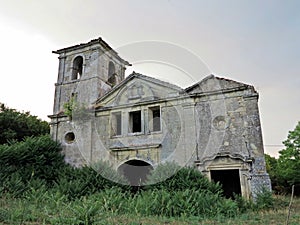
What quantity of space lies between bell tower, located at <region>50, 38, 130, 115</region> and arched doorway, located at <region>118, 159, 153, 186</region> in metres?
4.22

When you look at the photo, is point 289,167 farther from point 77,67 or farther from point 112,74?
point 77,67

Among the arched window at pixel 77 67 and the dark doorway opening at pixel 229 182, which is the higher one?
the arched window at pixel 77 67

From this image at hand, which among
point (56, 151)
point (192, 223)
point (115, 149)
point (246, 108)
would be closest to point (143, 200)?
point (192, 223)

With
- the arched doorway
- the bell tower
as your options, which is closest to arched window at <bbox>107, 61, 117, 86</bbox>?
the bell tower

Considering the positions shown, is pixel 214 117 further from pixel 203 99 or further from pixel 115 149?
pixel 115 149

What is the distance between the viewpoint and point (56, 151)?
14.9 m

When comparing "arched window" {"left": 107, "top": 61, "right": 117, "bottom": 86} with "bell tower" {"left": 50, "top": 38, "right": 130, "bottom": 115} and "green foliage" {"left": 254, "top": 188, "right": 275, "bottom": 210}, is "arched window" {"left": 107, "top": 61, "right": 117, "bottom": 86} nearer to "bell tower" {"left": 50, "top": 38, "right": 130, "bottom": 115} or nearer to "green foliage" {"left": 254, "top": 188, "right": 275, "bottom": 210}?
"bell tower" {"left": 50, "top": 38, "right": 130, "bottom": 115}

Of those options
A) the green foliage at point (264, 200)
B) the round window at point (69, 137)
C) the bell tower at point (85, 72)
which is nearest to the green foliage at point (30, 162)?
the round window at point (69, 137)

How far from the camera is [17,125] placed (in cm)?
2011

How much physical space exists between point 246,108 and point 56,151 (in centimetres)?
1005

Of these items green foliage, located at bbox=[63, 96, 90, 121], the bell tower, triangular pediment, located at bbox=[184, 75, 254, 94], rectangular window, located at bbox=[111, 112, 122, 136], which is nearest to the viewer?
triangular pediment, located at bbox=[184, 75, 254, 94]

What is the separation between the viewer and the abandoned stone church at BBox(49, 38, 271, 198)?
11.9m

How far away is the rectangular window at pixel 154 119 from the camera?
1416cm

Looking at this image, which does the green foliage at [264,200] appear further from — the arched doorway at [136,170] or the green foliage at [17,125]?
the green foliage at [17,125]
